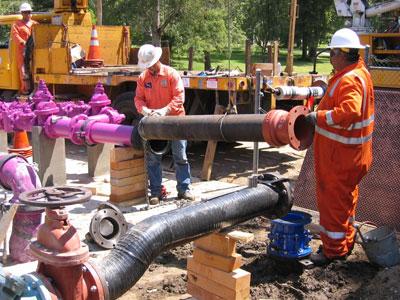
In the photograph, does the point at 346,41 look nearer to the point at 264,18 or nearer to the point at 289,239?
the point at 289,239

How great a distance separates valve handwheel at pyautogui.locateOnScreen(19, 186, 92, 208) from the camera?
272 cm

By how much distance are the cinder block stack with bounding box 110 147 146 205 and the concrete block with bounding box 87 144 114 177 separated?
149 centimetres

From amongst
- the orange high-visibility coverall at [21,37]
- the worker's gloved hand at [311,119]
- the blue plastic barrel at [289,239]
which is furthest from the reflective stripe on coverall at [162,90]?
the orange high-visibility coverall at [21,37]

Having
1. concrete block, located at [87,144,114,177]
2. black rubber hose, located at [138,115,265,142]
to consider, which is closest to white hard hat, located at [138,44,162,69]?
concrete block, located at [87,144,114,177]

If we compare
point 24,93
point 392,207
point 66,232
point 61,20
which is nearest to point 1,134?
point 24,93

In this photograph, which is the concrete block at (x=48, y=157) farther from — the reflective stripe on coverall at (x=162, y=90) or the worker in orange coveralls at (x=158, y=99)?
the reflective stripe on coverall at (x=162, y=90)

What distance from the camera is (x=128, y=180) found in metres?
6.89

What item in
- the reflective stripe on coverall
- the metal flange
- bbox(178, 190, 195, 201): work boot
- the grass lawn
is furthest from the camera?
the grass lawn

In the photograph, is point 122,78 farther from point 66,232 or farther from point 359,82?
point 66,232

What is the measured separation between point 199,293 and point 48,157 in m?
4.19

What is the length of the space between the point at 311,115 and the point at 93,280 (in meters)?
2.13

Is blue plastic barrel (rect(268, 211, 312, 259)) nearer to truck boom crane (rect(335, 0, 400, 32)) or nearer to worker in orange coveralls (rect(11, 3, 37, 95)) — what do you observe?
truck boom crane (rect(335, 0, 400, 32))

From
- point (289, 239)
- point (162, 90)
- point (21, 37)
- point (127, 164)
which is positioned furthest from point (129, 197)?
point (21, 37)

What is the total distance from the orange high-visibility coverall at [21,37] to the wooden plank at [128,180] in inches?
205
